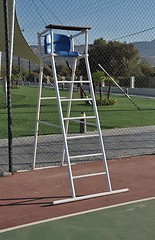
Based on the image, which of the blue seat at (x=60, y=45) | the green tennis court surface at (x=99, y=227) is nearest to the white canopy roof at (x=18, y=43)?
the blue seat at (x=60, y=45)

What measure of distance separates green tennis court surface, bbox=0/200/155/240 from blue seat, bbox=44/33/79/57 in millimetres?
2369

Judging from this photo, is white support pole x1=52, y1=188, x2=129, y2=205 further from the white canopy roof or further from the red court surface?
the white canopy roof

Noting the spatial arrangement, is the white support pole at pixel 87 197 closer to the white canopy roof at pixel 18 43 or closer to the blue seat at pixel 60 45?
the blue seat at pixel 60 45

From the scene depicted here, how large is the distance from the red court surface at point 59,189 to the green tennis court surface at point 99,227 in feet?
0.90

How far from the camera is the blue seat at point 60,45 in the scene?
5.61m

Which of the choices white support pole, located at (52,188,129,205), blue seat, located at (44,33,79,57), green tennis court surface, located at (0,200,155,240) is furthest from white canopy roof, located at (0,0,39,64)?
green tennis court surface, located at (0,200,155,240)

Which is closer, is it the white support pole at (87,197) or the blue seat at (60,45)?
the white support pole at (87,197)

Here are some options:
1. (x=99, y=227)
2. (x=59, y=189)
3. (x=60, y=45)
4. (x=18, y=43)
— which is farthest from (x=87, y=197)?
(x=18, y=43)

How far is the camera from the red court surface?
4.92 metres

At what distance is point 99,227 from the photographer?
14.2 ft

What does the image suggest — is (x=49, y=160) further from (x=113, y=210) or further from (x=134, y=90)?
(x=134, y=90)

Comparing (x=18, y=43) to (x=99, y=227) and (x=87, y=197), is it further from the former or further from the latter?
(x=99, y=227)

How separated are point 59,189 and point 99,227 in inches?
64.1

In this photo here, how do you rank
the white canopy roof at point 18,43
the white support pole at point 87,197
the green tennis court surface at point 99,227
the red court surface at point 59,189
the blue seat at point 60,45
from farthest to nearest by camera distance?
the white canopy roof at point 18,43, the blue seat at point 60,45, the white support pole at point 87,197, the red court surface at point 59,189, the green tennis court surface at point 99,227
